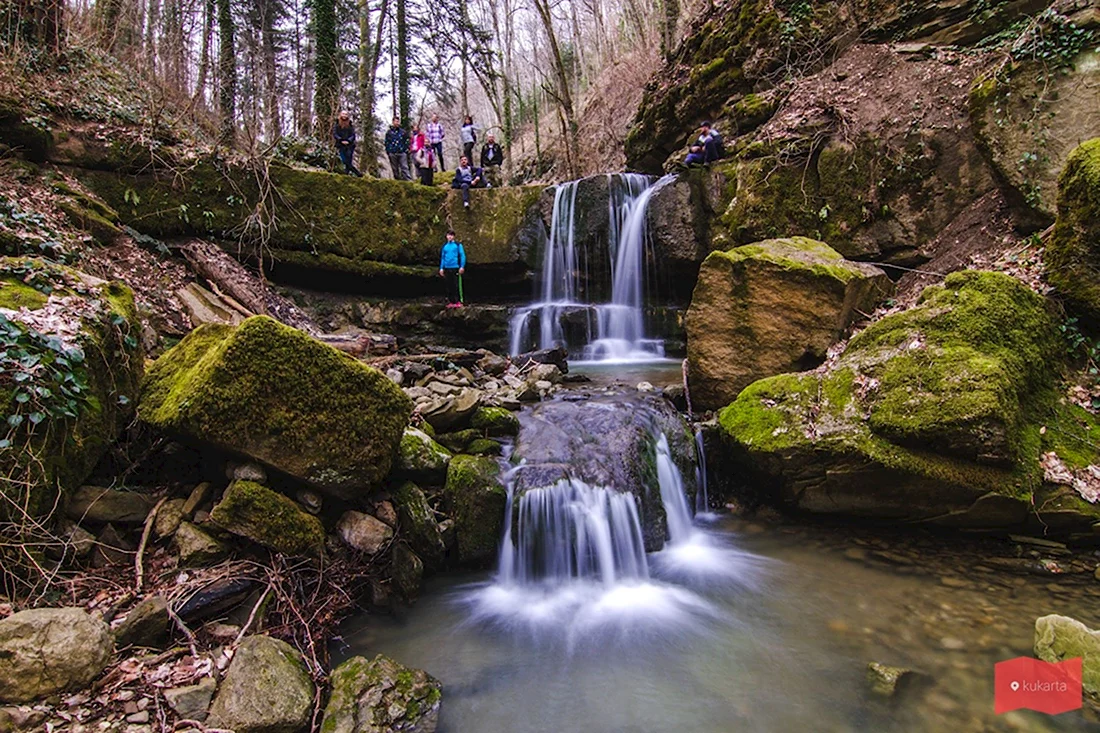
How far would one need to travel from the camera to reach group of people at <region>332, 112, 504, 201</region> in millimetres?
11163

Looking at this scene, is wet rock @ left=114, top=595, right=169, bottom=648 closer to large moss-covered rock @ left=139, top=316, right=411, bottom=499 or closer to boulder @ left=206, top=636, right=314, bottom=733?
boulder @ left=206, top=636, right=314, bottom=733

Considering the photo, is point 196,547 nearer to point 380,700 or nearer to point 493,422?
point 380,700

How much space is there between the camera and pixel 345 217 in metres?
10.0

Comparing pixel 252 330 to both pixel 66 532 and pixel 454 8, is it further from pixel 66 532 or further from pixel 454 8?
pixel 454 8

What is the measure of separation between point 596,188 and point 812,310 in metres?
6.79

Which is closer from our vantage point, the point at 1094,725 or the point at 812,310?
the point at 1094,725

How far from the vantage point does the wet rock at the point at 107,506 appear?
2912 mm

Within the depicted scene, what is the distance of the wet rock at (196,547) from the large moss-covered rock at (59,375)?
62 cm

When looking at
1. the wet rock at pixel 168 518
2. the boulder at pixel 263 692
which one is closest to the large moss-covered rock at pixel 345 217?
the wet rock at pixel 168 518

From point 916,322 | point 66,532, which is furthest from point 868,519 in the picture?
point 66,532

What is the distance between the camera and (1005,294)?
4.68 m

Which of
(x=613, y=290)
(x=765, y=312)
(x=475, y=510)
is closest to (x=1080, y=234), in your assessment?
(x=765, y=312)

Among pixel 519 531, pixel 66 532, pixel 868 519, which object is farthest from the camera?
pixel 868 519

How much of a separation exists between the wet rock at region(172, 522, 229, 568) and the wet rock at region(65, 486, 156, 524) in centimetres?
27
